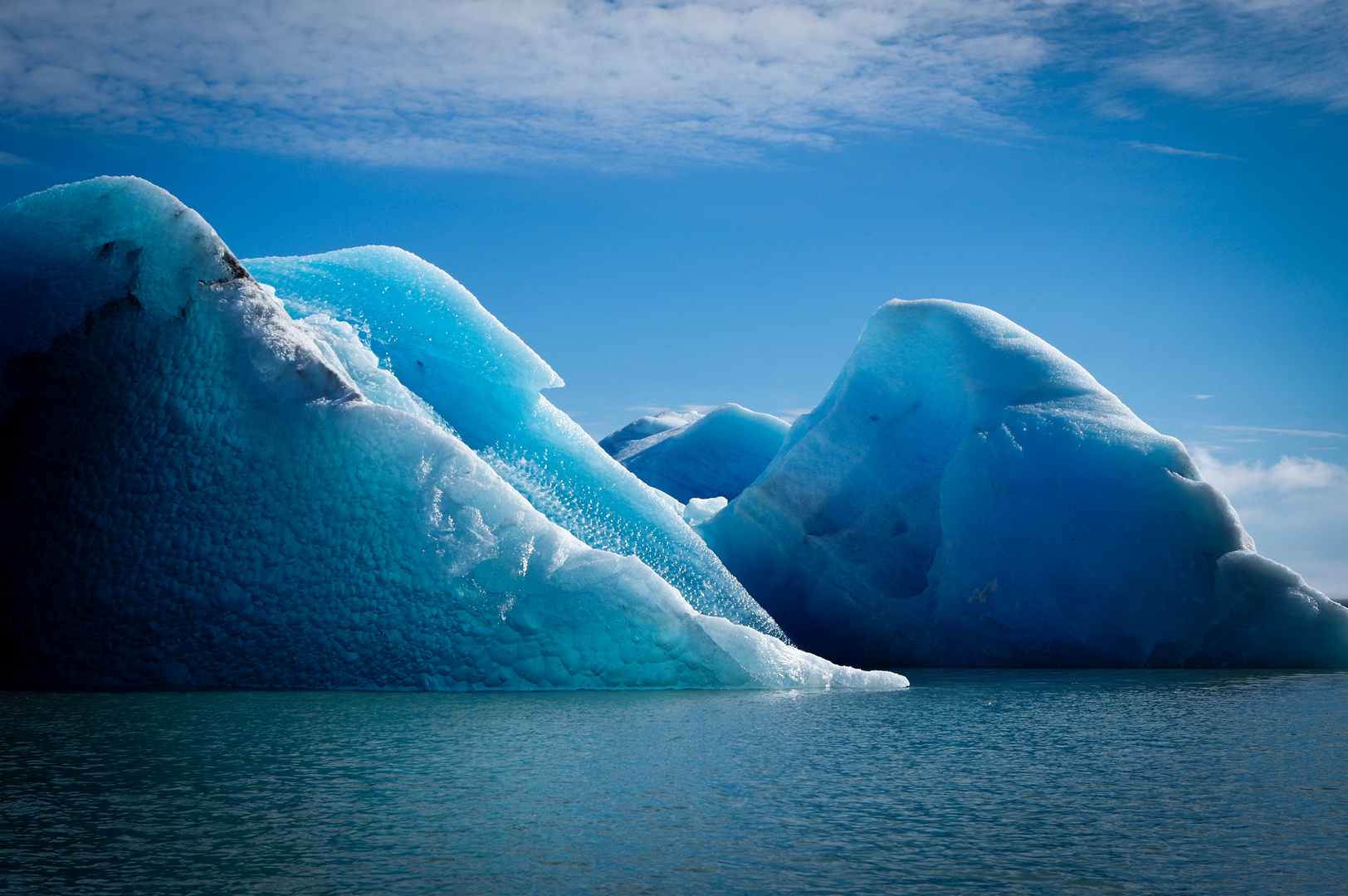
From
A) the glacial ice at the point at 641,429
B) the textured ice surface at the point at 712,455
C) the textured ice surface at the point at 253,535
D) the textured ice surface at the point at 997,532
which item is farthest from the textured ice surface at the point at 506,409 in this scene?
the glacial ice at the point at 641,429

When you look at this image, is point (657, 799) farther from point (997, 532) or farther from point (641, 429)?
point (641, 429)

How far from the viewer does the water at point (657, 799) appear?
1878 mm

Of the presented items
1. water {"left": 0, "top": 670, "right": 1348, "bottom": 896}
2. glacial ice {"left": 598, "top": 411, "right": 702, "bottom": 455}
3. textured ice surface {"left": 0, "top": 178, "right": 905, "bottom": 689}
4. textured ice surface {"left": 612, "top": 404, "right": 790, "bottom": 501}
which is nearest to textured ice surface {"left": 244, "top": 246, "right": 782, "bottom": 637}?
textured ice surface {"left": 0, "top": 178, "right": 905, "bottom": 689}

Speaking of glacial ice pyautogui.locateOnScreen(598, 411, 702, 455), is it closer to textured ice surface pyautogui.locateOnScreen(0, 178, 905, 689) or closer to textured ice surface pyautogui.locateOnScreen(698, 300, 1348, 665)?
textured ice surface pyautogui.locateOnScreen(698, 300, 1348, 665)

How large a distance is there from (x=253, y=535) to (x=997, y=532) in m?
4.78

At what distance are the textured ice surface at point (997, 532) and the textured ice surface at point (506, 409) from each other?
4.31 feet

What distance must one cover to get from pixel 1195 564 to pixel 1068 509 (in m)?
0.85

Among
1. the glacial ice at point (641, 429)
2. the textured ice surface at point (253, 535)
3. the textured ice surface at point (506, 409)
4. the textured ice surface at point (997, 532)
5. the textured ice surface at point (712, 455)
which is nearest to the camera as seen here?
the textured ice surface at point (253, 535)

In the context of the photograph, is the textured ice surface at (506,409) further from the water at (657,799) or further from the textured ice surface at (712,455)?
the textured ice surface at (712,455)

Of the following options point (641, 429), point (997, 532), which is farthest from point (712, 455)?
point (997, 532)

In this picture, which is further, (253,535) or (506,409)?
(506,409)

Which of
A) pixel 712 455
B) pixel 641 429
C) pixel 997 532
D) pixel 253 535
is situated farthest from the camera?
pixel 641 429

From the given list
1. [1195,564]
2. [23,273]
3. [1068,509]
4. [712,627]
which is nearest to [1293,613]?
[1195,564]

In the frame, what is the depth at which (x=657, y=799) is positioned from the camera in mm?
2477
